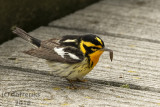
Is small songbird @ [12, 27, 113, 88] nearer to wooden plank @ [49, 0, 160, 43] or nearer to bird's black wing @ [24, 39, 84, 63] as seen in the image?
bird's black wing @ [24, 39, 84, 63]

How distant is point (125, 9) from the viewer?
6.15 metres

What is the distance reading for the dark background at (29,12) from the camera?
4254 mm

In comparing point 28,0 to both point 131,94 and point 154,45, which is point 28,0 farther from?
point 131,94

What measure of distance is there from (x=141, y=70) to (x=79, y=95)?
0.93 m

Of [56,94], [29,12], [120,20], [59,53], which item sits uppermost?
[29,12]

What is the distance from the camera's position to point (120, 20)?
5.53m

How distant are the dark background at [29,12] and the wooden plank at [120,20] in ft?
0.47

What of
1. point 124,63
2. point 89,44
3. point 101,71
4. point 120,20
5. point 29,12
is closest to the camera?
point 89,44

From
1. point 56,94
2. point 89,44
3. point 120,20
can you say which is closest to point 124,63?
point 89,44

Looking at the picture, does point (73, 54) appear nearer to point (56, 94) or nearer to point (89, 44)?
point (89, 44)

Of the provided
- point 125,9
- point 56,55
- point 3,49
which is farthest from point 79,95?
point 125,9

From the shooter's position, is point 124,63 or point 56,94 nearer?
point 56,94

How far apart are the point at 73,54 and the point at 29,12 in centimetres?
163

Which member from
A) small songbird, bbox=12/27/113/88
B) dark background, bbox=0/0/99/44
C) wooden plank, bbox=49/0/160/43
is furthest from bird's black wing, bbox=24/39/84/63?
wooden plank, bbox=49/0/160/43
